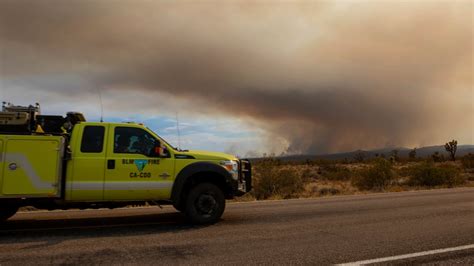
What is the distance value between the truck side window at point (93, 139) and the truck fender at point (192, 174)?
1734 millimetres

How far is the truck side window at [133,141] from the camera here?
8703mm

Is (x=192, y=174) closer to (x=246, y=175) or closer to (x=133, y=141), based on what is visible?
(x=133, y=141)

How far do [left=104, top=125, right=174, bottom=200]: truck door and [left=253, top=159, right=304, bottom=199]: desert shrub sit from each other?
37.6 ft

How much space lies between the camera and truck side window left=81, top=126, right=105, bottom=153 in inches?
333

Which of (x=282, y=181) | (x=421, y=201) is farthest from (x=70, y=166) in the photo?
(x=282, y=181)

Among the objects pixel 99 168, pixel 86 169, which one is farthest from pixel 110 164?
pixel 86 169

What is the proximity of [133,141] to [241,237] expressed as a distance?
10.1ft

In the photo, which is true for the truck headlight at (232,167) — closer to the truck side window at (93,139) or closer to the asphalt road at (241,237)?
the asphalt road at (241,237)

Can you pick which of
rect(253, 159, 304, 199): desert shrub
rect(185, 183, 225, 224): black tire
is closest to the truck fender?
rect(185, 183, 225, 224): black tire

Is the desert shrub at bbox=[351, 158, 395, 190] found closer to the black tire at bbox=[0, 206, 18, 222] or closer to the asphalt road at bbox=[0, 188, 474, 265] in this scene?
the asphalt road at bbox=[0, 188, 474, 265]

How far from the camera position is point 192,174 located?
8891 millimetres

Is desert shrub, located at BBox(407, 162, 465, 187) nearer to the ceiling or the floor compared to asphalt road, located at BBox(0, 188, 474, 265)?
nearer to the ceiling

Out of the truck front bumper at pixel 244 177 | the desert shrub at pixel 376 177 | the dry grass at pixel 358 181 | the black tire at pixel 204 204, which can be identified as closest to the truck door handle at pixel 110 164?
the black tire at pixel 204 204

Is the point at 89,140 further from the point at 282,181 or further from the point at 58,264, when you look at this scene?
the point at 282,181
